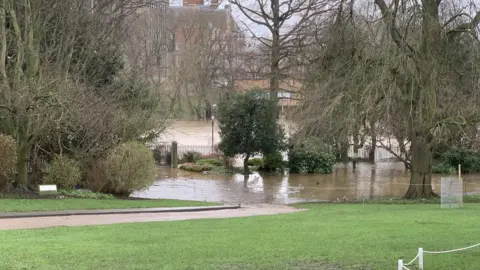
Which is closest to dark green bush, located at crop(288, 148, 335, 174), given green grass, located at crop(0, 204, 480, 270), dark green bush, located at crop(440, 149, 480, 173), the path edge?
dark green bush, located at crop(440, 149, 480, 173)

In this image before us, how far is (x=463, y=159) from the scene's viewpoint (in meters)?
41.5

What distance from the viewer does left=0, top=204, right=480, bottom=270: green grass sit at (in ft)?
27.1

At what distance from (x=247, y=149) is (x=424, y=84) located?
65.2 feet

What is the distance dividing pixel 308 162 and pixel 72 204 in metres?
23.1

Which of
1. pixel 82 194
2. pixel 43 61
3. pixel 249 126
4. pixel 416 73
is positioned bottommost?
pixel 82 194

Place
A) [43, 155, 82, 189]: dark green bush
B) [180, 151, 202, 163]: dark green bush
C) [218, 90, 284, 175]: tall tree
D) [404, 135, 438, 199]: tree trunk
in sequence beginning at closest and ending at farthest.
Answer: [43, 155, 82, 189]: dark green bush < [404, 135, 438, 199]: tree trunk < [218, 90, 284, 175]: tall tree < [180, 151, 202, 163]: dark green bush

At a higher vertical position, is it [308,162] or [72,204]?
[308,162]

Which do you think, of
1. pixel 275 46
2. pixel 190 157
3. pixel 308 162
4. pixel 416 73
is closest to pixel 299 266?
pixel 416 73

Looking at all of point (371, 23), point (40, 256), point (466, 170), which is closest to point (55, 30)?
point (371, 23)

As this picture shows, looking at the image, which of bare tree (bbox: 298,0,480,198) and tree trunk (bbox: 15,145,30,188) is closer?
bare tree (bbox: 298,0,480,198)

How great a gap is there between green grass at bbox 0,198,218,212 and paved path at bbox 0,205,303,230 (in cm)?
161

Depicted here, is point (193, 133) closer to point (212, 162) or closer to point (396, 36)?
point (212, 162)

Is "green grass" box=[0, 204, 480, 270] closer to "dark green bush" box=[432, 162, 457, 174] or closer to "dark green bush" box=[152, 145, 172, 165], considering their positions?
"dark green bush" box=[432, 162, 457, 174]

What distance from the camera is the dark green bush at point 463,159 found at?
4138 centimetres
